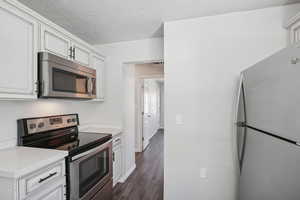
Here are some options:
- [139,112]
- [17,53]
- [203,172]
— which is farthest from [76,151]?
[139,112]

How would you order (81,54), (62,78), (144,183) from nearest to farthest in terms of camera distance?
(62,78), (81,54), (144,183)


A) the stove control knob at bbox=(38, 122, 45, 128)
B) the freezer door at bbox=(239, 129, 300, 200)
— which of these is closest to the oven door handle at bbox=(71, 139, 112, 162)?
the stove control knob at bbox=(38, 122, 45, 128)

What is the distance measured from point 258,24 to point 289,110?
1.42m

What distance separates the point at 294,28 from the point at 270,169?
151 cm

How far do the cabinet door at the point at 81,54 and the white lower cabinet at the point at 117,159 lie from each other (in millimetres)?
1276

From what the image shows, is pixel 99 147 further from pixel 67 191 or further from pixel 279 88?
pixel 279 88

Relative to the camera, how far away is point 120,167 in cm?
253

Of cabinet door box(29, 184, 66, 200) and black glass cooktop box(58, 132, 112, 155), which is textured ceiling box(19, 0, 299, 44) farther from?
cabinet door box(29, 184, 66, 200)

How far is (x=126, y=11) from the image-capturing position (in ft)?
5.69

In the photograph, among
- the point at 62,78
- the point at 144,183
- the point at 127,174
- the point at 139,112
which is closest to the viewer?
the point at 62,78

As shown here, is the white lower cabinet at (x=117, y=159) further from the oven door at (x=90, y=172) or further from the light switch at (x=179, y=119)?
the light switch at (x=179, y=119)

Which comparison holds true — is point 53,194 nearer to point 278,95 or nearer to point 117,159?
point 117,159

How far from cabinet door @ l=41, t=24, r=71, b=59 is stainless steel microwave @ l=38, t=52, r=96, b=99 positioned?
0.37ft

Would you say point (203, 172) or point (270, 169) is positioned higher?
point (270, 169)
